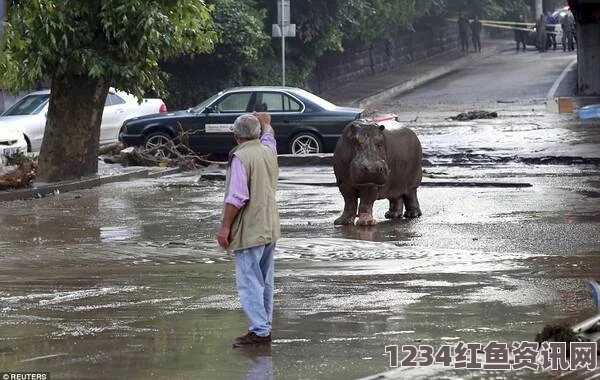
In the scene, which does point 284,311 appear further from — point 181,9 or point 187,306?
point 181,9

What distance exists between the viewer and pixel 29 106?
26.7m

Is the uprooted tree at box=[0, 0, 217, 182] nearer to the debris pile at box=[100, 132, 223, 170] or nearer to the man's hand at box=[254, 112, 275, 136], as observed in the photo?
the debris pile at box=[100, 132, 223, 170]

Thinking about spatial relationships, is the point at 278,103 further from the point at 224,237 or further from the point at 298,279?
the point at 224,237

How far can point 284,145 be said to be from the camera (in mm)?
25000

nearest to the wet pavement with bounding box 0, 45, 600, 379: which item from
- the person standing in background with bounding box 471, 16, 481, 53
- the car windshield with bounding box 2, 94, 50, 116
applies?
the car windshield with bounding box 2, 94, 50, 116

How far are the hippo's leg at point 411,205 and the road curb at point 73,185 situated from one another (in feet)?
21.0

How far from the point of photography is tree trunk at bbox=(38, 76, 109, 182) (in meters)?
21.2

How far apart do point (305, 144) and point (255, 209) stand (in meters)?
16.5

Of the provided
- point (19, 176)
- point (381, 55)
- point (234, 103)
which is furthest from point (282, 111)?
point (381, 55)

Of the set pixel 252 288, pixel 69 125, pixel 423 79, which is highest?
pixel 423 79

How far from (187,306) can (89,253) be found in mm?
3510

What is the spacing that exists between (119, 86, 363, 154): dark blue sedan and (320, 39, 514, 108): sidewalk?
17328 millimetres

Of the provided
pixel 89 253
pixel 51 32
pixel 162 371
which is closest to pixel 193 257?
pixel 89 253

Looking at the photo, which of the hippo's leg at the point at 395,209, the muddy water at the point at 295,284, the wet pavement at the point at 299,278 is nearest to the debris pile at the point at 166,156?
the wet pavement at the point at 299,278
